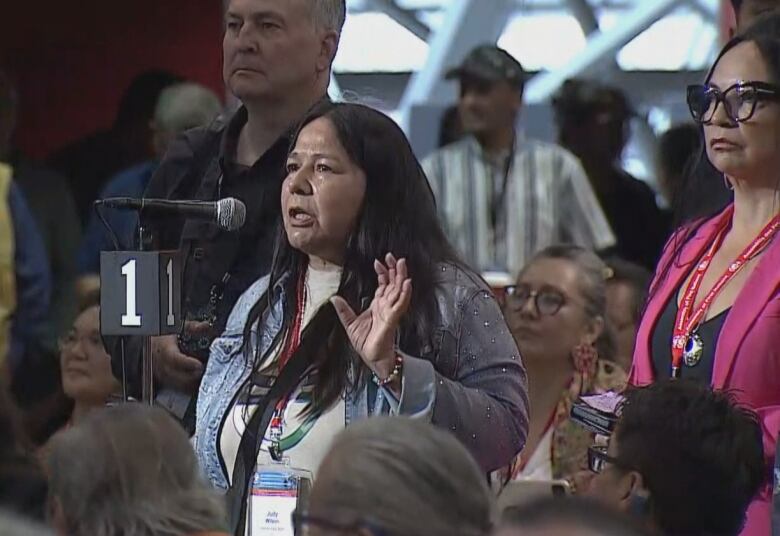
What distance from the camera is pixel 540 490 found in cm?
470

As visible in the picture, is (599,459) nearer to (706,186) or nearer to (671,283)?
(671,283)

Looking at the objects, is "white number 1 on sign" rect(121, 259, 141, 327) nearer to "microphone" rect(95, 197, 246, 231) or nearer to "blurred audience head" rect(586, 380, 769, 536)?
"microphone" rect(95, 197, 246, 231)

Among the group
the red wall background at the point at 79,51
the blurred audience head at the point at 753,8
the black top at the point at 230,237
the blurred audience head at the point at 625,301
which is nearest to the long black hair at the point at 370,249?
the black top at the point at 230,237

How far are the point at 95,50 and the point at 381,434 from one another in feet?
18.8

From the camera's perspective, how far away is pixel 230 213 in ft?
13.6

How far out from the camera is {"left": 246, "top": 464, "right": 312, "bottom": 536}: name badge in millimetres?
3881

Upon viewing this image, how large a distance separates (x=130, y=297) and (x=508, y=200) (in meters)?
3.18

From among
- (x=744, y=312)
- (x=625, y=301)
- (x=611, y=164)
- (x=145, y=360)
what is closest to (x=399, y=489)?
(x=145, y=360)

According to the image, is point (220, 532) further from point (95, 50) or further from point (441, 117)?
point (95, 50)

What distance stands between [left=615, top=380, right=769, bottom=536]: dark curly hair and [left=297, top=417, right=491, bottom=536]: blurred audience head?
81 centimetres

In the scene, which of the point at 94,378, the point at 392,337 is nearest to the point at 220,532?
the point at 392,337

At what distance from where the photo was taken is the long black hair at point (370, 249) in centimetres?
401

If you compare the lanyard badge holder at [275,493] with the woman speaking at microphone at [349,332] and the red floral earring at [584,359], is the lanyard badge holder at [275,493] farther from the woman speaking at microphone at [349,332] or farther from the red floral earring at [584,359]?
the red floral earring at [584,359]

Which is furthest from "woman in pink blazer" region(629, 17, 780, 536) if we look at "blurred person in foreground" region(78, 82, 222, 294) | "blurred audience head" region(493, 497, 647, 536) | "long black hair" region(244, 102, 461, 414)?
"blurred person in foreground" region(78, 82, 222, 294)
